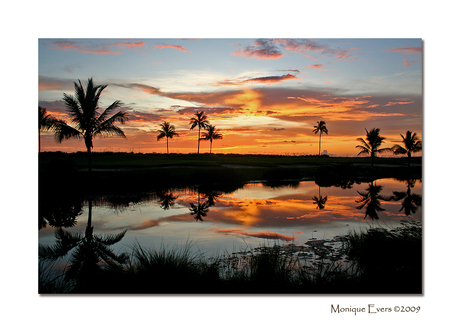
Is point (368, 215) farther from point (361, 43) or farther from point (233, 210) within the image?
point (361, 43)

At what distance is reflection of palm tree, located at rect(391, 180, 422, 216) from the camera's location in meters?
10.0

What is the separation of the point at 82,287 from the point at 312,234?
209 inches

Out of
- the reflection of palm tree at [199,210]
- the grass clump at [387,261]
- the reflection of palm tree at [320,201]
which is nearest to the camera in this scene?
the grass clump at [387,261]

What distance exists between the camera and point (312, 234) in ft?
Answer: 23.9

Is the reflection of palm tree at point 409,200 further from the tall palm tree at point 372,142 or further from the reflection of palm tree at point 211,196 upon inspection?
the reflection of palm tree at point 211,196

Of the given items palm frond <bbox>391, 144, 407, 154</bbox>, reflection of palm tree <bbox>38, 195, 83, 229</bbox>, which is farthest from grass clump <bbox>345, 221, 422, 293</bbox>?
reflection of palm tree <bbox>38, 195, 83, 229</bbox>

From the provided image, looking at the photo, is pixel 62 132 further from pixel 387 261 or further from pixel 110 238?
pixel 387 261

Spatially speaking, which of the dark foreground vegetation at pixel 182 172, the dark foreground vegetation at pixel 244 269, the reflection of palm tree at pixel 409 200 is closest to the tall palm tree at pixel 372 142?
the dark foreground vegetation at pixel 182 172

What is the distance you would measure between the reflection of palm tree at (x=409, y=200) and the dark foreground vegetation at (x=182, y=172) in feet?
2.95

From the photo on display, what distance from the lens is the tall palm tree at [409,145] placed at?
6.52 m

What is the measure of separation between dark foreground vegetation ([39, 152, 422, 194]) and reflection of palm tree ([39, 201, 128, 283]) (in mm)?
2356

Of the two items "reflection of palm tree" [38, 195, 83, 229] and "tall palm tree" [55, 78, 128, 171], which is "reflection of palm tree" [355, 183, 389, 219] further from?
"tall palm tree" [55, 78, 128, 171]

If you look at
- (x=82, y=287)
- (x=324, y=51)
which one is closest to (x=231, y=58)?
(x=324, y=51)

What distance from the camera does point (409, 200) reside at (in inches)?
471
